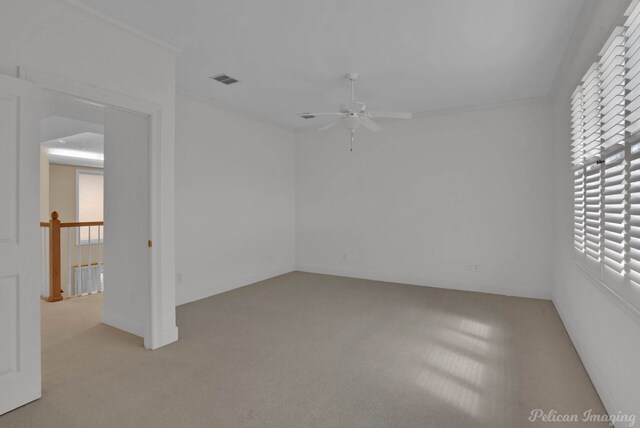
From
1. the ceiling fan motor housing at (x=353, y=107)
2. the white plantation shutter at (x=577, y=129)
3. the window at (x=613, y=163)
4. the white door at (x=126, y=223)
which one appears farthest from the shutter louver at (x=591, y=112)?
the white door at (x=126, y=223)

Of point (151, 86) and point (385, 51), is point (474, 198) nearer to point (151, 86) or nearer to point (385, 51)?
Result: point (385, 51)

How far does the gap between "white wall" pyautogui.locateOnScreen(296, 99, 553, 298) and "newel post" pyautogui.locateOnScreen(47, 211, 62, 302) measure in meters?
3.90

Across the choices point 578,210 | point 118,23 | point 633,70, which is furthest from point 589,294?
point 118,23

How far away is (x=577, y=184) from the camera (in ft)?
10.3

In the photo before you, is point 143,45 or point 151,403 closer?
point 151,403

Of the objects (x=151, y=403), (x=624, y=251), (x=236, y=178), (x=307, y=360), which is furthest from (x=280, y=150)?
(x=624, y=251)

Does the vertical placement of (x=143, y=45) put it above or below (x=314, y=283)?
above

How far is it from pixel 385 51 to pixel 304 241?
420cm

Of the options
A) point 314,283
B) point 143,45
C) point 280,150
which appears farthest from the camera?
point 280,150

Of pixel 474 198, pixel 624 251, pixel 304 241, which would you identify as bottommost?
pixel 304 241

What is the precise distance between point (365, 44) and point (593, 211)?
2401 mm

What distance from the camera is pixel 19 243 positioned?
2211 mm

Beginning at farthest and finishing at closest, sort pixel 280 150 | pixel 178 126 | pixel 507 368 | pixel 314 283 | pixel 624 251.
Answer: pixel 280 150 → pixel 314 283 → pixel 178 126 → pixel 507 368 → pixel 624 251

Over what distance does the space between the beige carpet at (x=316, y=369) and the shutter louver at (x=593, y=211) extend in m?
1.01
